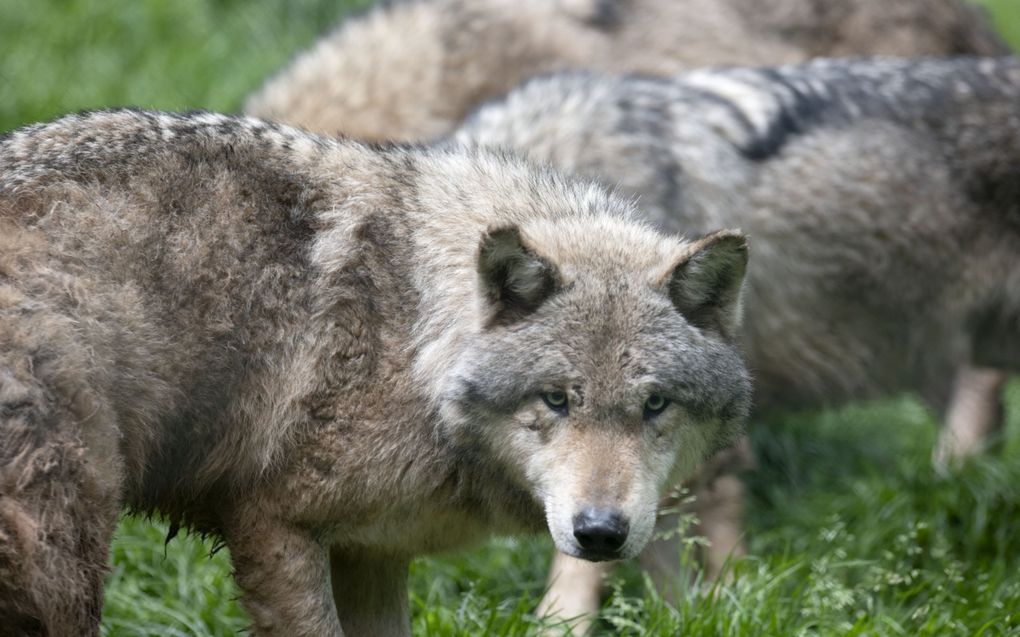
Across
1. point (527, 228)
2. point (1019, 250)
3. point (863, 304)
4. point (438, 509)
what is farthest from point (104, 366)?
point (1019, 250)

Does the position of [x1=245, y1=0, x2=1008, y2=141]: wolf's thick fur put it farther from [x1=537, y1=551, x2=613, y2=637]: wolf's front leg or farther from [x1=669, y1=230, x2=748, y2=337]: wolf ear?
[x1=669, y1=230, x2=748, y2=337]: wolf ear

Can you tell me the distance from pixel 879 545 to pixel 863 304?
1.10m

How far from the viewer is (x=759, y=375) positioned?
19.9 ft

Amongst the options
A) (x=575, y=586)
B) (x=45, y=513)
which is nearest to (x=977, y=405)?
(x=575, y=586)

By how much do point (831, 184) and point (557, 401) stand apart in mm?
2801

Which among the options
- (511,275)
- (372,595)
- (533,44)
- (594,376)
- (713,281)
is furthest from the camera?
(533,44)

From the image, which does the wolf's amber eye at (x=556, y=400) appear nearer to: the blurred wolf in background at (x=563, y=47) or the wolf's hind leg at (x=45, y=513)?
the wolf's hind leg at (x=45, y=513)

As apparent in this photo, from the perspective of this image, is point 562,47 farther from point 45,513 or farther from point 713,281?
point 45,513

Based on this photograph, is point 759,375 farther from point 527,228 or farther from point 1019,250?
point 527,228

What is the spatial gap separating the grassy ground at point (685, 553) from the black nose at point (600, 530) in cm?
95

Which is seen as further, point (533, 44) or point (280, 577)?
point (533, 44)

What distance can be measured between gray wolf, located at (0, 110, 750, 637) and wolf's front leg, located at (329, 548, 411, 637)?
0.62ft

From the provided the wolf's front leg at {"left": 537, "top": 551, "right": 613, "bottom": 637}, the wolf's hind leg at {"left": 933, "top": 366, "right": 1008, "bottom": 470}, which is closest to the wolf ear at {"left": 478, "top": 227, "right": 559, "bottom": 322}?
the wolf's front leg at {"left": 537, "top": 551, "right": 613, "bottom": 637}

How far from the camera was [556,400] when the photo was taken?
145 inches
